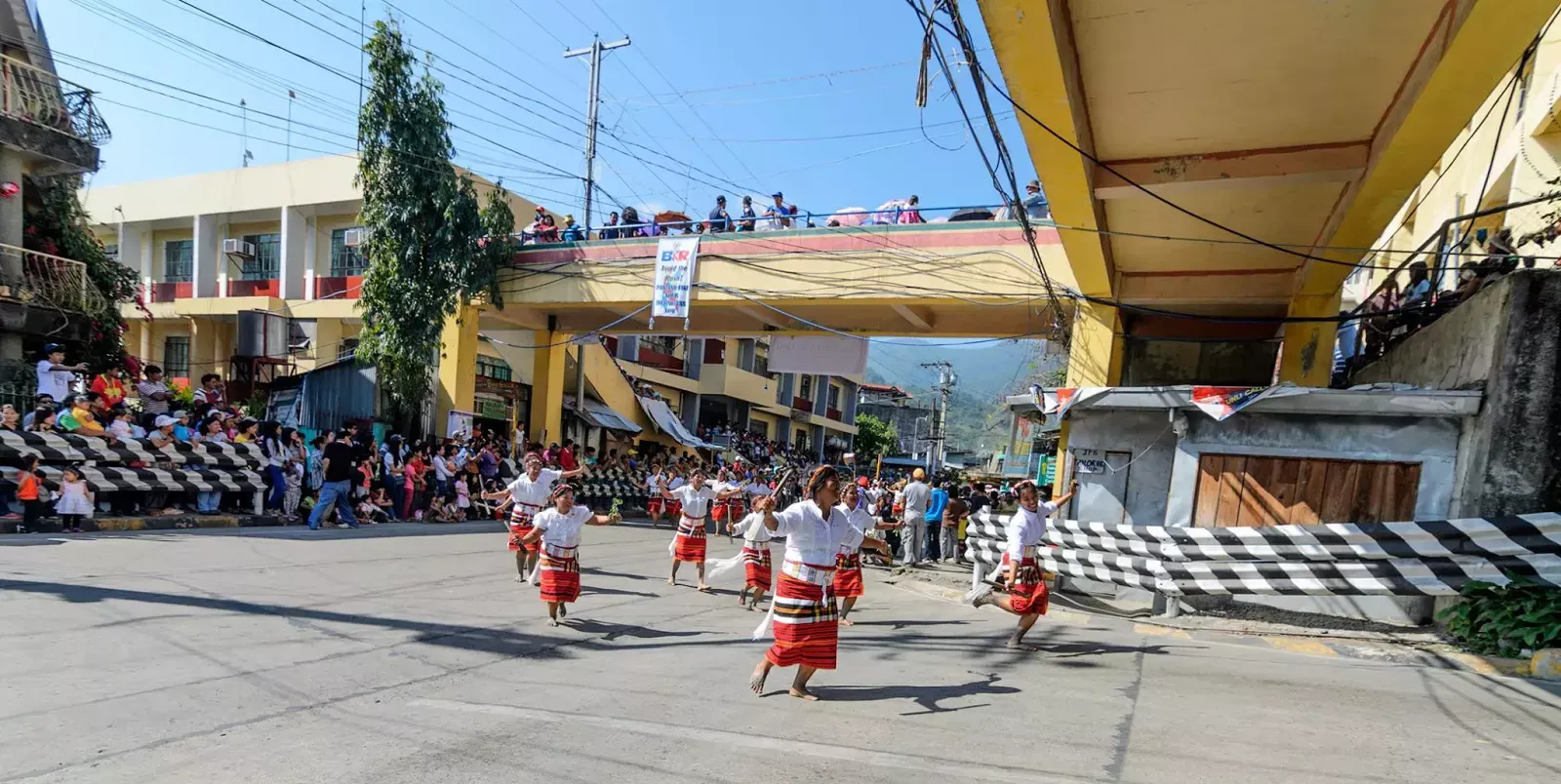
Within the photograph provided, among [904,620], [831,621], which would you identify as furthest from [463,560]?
[831,621]

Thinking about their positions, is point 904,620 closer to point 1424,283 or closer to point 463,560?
point 463,560

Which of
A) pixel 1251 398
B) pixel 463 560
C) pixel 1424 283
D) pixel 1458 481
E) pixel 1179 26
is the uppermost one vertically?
pixel 1179 26

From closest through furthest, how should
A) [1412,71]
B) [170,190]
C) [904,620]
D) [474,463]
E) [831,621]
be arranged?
[831,621], [1412,71], [904,620], [474,463], [170,190]

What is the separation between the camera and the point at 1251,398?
929 cm

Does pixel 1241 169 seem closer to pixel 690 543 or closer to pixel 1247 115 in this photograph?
pixel 1247 115

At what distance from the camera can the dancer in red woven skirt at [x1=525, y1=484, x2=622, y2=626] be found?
7566mm

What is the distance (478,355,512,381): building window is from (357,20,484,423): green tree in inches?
265

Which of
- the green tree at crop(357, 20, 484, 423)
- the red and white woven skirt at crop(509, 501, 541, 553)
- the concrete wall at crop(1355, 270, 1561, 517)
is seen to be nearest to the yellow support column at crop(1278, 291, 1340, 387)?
the concrete wall at crop(1355, 270, 1561, 517)

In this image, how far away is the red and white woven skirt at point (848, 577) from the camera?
8.82 meters

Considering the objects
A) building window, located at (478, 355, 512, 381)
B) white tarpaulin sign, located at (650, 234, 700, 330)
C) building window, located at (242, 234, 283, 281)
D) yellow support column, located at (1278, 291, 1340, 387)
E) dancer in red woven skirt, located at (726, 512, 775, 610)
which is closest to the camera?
dancer in red woven skirt, located at (726, 512, 775, 610)

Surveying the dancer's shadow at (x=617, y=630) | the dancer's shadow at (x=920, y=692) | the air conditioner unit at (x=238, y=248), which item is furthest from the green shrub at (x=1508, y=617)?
the air conditioner unit at (x=238, y=248)

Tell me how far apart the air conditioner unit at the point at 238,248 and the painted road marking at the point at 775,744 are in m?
27.1

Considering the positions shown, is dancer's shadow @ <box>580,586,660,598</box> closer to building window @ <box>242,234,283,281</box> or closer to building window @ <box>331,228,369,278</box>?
building window @ <box>331,228,369,278</box>

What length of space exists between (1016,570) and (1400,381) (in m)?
6.93
